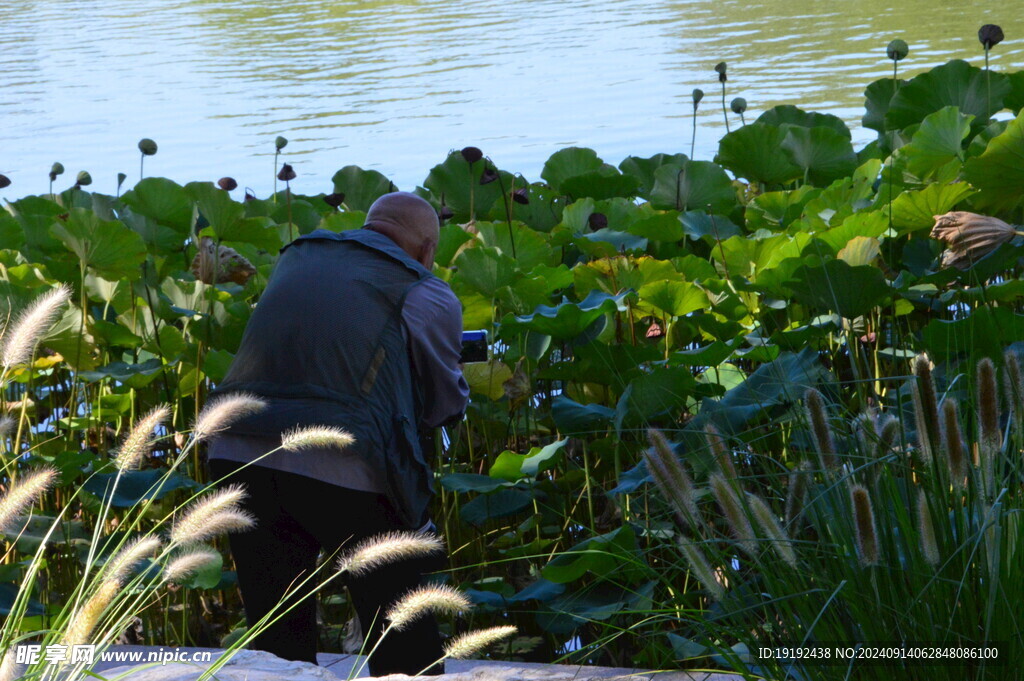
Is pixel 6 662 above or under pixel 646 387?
above

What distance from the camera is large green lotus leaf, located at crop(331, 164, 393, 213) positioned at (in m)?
4.01

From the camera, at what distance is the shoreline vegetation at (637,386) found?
1.50m

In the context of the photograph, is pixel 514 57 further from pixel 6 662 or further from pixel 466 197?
pixel 6 662

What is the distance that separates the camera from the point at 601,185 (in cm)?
400

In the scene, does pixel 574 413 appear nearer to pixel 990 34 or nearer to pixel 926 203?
pixel 926 203

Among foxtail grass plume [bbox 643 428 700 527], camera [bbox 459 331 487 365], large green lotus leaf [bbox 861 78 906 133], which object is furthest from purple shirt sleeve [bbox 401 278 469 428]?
large green lotus leaf [bbox 861 78 906 133]

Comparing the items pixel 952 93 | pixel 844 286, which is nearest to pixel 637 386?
pixel 844 286

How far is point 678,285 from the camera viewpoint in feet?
9.12

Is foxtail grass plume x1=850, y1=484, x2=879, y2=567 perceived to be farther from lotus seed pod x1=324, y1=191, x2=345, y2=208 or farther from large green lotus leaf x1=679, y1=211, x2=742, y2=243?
lotus seed pod x1=324, y1=191, x2=345, y2=208

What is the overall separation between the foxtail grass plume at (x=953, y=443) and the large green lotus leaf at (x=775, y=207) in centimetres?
209

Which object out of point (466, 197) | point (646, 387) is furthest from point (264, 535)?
point (466, 197)

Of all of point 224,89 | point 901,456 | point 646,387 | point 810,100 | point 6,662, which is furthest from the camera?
point 224,89

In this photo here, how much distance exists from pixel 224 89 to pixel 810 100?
5.47m

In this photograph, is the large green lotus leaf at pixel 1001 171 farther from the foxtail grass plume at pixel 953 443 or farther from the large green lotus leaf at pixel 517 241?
the foxtail grass plume at pixel 953 443
